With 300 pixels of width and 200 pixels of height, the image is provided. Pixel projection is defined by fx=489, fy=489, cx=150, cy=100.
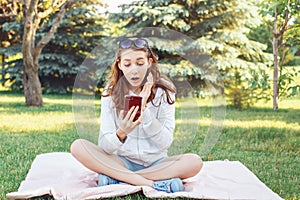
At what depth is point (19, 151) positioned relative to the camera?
4.35 meters

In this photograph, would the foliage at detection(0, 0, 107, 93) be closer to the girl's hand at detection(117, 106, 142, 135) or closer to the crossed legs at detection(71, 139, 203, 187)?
the crossed legs at detection(71, 139, 203, 187)

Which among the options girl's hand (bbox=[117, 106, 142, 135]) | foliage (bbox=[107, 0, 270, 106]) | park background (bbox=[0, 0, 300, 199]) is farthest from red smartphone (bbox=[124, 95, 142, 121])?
foliage (bbox=[107, 0, 270, 106])

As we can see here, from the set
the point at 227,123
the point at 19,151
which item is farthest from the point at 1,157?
the point at 227,123

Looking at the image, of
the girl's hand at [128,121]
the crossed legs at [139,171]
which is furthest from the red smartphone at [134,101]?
the crossed legs at [139,171]

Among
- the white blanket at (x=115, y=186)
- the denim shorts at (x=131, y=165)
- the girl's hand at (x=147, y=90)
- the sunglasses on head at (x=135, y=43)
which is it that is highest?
the sunglasses on head at (x=135, y=43)

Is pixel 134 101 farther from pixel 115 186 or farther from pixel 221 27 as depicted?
pixel 221 27

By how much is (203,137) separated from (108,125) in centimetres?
118

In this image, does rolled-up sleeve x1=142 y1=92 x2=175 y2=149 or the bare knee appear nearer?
rolled-up sleeve x1=142 y1=92 x2=175 y2=149

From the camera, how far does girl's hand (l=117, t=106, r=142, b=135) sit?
98.8 inches

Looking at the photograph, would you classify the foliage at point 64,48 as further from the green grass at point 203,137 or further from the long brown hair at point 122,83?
the long brown hair at point 122,83

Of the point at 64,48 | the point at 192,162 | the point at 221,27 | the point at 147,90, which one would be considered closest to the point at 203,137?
the point at 192,162

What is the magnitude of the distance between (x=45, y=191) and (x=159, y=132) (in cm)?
73

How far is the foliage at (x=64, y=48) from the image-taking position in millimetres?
11172

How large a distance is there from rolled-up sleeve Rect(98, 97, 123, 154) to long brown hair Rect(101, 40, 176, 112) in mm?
55
